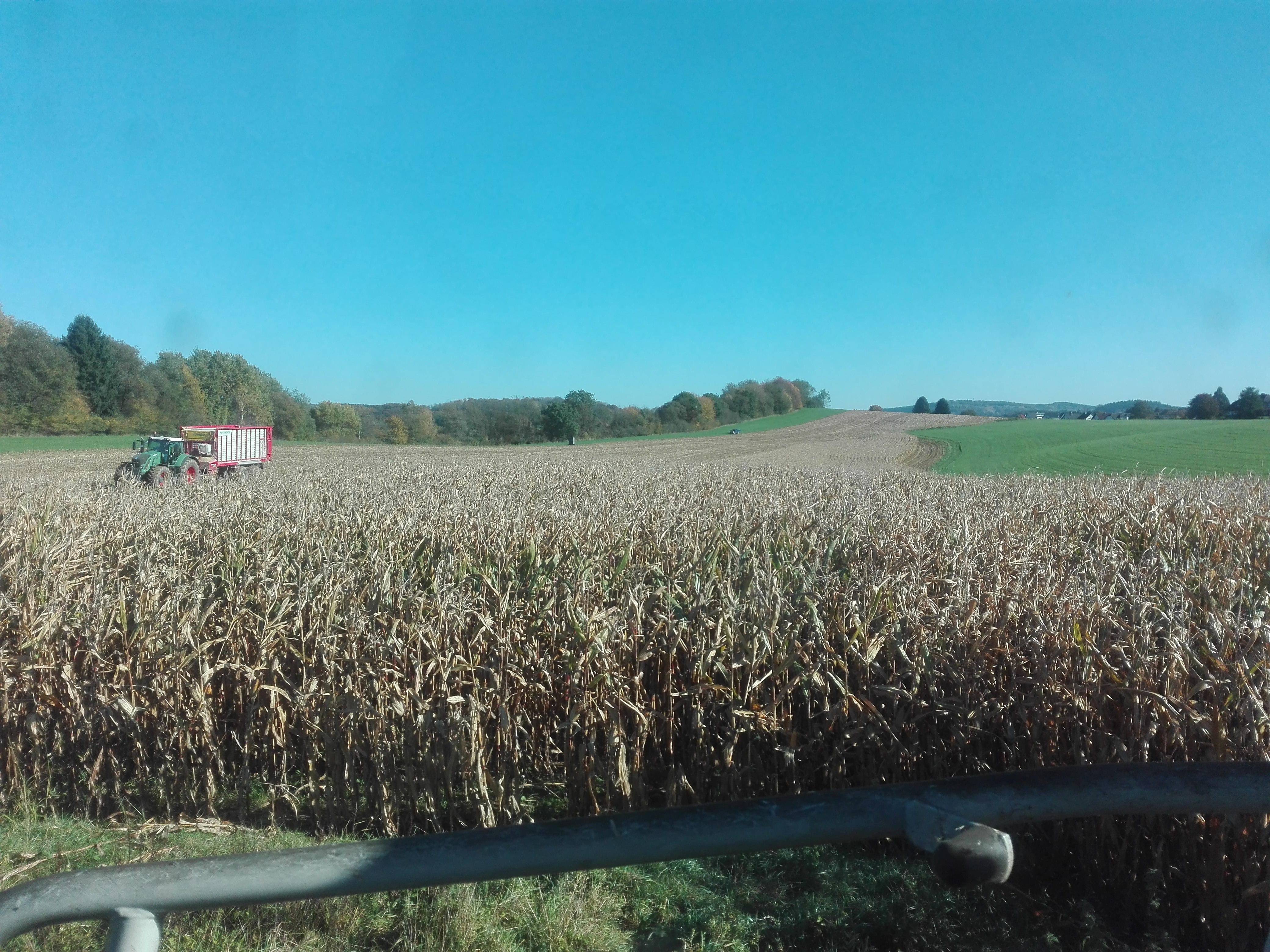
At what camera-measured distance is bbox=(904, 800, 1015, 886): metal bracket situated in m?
1.05

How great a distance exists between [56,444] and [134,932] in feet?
158

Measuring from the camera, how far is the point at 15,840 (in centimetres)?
331

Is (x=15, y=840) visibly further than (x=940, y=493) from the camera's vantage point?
A: No

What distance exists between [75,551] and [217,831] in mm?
2608

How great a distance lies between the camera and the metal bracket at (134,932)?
3.51 feet

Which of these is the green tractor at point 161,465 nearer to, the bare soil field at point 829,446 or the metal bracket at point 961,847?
the bare soil field at point 829,446

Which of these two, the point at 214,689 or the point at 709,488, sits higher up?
the point at 709,488

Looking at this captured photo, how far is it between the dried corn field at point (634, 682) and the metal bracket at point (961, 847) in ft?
6.33

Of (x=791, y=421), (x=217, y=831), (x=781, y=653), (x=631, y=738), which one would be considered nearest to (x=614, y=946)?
(x=631, y=738)

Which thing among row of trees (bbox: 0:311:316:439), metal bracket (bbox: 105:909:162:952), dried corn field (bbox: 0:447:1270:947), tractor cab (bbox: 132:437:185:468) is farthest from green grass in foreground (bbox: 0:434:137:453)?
metal bracket (bbox: 105:909:162:952)

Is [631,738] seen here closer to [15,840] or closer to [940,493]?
[15,840]

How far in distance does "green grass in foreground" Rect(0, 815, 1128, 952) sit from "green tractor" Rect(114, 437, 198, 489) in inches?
539

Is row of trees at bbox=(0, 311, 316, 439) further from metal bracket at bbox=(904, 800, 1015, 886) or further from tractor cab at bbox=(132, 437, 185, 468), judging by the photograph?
metal bracket at bbox=(904, 800, 1015, 886)

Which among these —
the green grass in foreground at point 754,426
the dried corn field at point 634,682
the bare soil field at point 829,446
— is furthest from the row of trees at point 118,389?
the dried corn field at point 634,682
